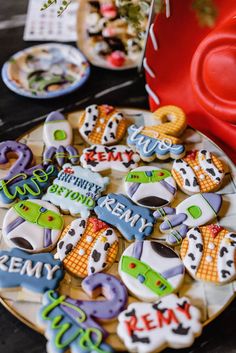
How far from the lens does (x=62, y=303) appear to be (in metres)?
0.78

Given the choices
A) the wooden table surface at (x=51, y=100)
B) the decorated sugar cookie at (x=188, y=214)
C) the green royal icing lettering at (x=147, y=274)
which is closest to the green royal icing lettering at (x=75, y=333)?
the green royal icing lettering at (x=147, y=274)

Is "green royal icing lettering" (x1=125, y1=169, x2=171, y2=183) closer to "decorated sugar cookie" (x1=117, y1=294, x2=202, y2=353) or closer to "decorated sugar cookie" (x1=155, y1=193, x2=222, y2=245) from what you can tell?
"decorated sugar cookie" (x1=155, y1=193, x2=222, y2=245)

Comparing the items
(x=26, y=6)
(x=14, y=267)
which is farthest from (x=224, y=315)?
(x=26, y=6)

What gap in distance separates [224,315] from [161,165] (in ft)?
→ 1.02

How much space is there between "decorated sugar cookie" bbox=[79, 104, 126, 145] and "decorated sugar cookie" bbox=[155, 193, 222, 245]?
0.67 ft

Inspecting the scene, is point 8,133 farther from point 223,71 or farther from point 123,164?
point 223,71

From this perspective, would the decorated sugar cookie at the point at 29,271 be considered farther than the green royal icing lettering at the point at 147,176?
No

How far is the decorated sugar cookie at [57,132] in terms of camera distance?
100cm

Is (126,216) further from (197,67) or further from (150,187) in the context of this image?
(197,67)

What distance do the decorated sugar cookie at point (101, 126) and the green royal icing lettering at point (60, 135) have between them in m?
0.04

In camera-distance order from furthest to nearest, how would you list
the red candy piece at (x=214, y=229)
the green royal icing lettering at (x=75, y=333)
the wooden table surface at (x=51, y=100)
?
the wooden table surface at (x=51, y=100)
the red candy piece at (x=214, y=229)
the green royal icing lettering at (x=75, y=333)

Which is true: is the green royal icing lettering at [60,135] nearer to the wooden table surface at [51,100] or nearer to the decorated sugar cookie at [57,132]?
the decorated sugar cookie at [57,132]

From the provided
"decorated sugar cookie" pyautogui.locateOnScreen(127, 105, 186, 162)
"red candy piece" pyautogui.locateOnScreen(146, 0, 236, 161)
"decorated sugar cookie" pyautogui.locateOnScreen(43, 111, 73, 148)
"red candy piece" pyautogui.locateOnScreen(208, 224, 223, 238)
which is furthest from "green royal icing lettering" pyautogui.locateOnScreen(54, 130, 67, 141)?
"red candy piece" pyautogui.locateOnScreen(208, 224, 223, 238)

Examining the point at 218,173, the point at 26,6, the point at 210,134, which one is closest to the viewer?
the point at 218,173
